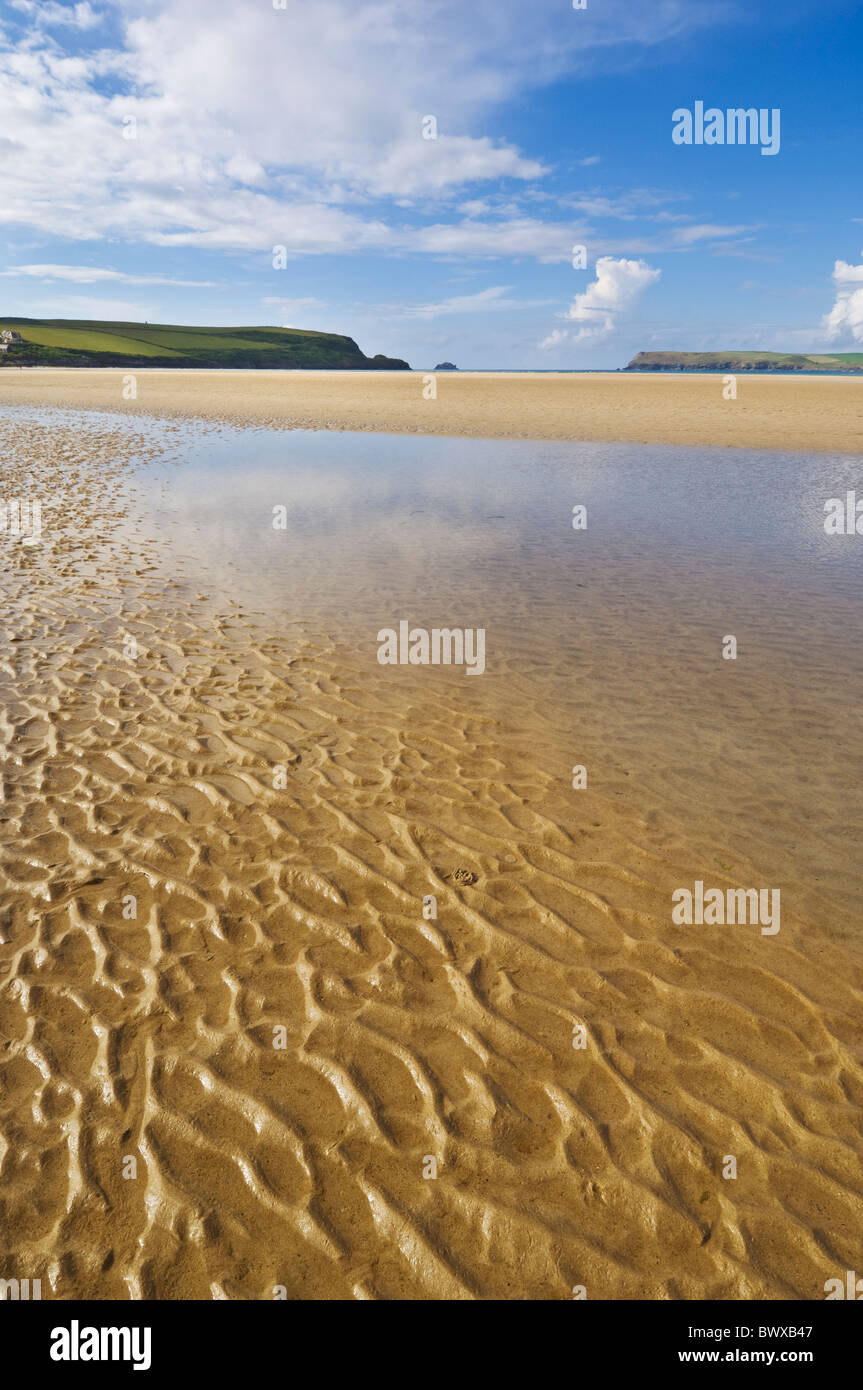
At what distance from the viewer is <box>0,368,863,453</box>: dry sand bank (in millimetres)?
36312

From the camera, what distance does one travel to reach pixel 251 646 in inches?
426

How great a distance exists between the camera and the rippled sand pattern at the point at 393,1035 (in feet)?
11.9

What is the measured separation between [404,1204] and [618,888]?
296cm

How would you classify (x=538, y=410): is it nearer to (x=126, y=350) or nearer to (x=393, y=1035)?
(x=393, y=1035)

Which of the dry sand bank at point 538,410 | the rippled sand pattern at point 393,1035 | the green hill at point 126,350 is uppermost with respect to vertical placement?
the green hill at point 126,350

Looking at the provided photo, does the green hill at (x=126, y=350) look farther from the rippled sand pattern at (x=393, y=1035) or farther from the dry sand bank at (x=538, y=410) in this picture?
the rippled sand pattern at (x=393, y=1035)

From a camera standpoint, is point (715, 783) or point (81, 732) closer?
point (715, 783)

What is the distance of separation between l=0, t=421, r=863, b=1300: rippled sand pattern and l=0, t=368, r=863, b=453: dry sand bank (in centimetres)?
3143

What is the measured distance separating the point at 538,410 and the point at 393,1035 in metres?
48.3

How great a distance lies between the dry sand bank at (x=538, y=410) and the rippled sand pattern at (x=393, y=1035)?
31434 millimetres

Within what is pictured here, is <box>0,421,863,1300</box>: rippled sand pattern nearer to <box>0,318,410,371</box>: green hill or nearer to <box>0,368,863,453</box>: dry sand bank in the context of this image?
<box>0,368,863,453</box>: dry sand bank

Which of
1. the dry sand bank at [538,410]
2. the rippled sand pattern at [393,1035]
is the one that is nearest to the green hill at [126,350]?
the dry sand bank at [538,410]

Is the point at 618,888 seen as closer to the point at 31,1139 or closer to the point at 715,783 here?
the point at 715,783
